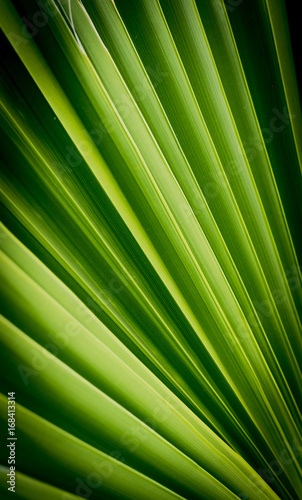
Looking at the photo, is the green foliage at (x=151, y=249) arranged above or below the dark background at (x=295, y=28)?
below

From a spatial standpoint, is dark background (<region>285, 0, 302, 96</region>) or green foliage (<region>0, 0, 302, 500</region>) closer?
green foliage (<region>0, 0, 302, 500</region>)

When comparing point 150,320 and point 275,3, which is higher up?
point 275,3

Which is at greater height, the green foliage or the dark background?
the dark background

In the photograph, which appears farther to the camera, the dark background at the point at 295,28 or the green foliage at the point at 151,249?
Answer: the dark background at the point at 295,28

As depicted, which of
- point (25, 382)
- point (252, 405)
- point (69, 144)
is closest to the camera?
point (25, 382)

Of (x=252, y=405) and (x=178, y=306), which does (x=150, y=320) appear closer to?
(x=178, y=306)

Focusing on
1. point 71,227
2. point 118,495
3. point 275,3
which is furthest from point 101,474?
point 275,3

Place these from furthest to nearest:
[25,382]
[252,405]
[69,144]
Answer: [252,405], [69,144], [25,382]

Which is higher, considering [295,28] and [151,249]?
[295,28]

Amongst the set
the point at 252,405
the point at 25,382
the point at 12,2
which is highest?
the point at 12,2

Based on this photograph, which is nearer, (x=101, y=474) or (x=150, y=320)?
(x=101, y=474)
